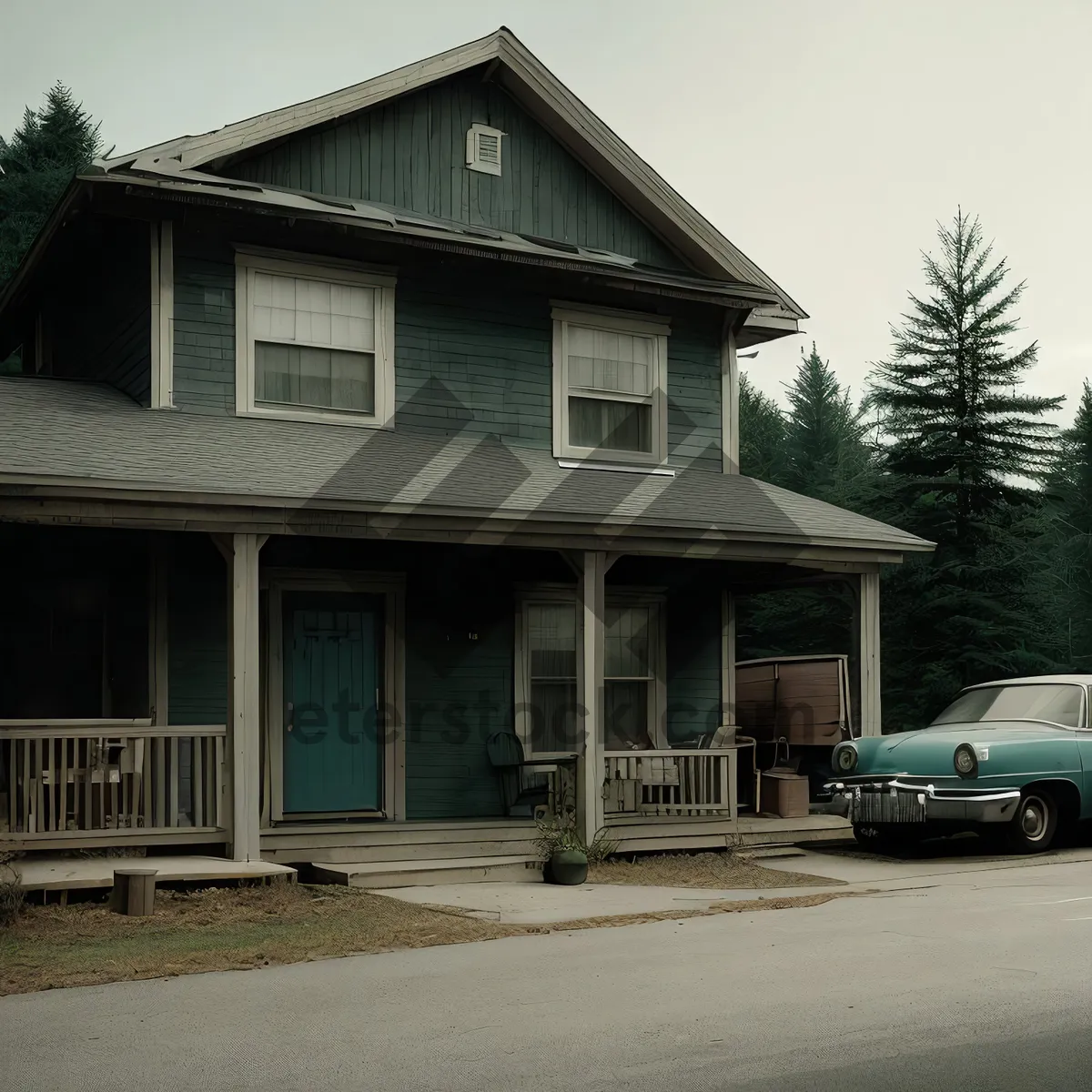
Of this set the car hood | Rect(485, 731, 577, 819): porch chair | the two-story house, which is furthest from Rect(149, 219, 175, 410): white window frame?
the car hood

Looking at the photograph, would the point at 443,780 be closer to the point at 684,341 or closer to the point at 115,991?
the point at 684,341

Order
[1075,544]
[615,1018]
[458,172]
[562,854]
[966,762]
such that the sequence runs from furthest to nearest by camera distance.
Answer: [1075,544], [458,172], [966,762], [562,854], [615,1018]

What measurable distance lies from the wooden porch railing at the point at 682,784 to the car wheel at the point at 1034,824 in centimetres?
270

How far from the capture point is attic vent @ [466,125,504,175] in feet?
53.2

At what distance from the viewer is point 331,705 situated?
47.7 feet

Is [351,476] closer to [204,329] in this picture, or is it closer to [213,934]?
[204,329]

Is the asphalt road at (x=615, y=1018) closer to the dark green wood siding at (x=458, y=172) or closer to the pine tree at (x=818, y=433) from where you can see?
the dark green wood siding at (x=458, y=172)

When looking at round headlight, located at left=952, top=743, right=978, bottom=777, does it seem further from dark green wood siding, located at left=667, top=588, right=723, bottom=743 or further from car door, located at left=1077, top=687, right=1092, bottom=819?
dark green wood siding, located at left=667, top=588, right=723, bottom=743

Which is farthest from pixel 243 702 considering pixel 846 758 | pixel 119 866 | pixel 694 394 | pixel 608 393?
pixel 694 394

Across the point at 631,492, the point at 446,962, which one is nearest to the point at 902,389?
the point at 631,492

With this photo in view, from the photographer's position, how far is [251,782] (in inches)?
466

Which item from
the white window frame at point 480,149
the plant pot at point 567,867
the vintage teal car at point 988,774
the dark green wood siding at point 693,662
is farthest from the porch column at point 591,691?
the white window frame at point 480,149

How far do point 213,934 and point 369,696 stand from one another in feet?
17.6

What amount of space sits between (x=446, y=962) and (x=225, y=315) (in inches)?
309
